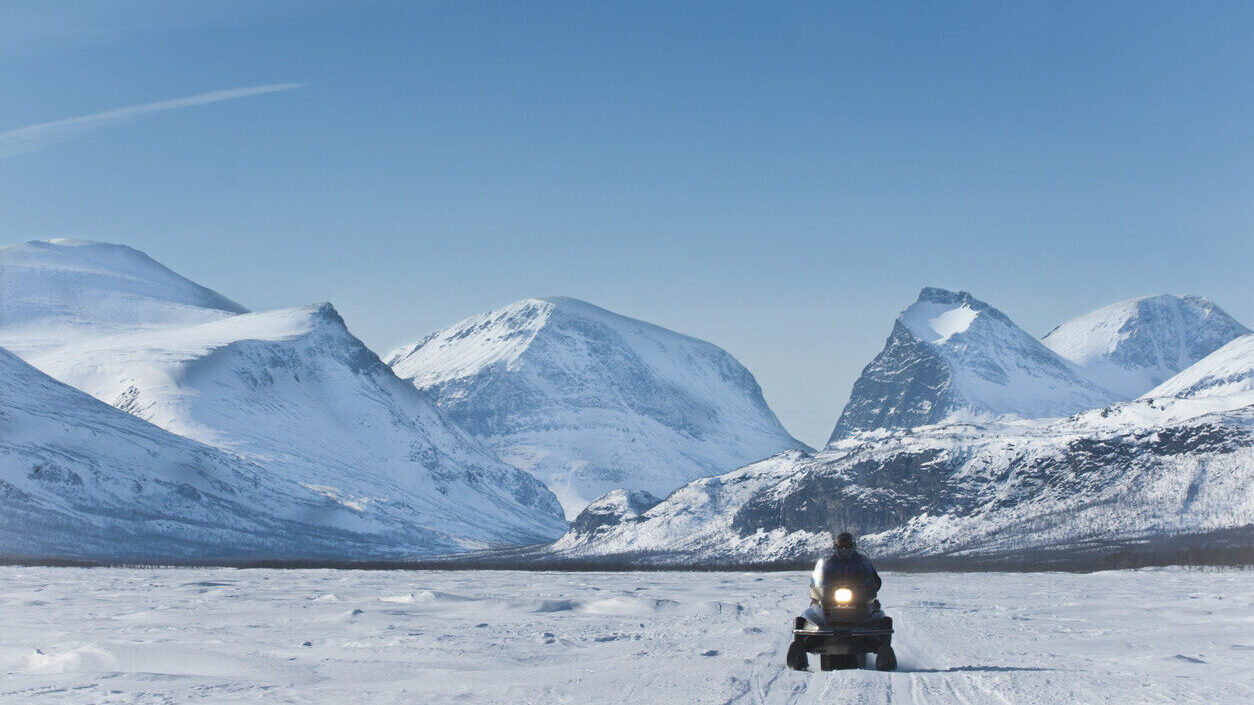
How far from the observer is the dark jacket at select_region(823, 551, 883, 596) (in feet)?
126

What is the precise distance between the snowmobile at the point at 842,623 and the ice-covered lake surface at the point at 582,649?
0.83m

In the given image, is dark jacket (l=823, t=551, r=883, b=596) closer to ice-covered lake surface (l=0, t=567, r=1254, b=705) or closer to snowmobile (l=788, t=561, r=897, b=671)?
snowmobile (l=788, t=561, r=897, b=671)

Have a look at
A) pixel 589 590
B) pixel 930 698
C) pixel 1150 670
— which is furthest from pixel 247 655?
pixel 589 590

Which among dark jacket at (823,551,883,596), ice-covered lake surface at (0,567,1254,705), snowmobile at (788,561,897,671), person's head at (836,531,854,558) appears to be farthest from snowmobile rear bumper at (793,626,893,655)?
person's head at (836,531,854,558)

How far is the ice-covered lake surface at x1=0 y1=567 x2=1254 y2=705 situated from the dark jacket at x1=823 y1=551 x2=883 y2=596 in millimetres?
2619

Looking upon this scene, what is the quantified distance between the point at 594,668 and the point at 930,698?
12.9 metres

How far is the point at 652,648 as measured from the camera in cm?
5131

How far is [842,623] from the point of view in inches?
1518

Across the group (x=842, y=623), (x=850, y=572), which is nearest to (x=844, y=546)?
(x=850, y=572)

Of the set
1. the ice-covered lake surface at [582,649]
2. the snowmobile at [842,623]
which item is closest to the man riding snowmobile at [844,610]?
the snowmobile at [842,623]

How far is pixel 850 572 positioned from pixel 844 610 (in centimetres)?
108

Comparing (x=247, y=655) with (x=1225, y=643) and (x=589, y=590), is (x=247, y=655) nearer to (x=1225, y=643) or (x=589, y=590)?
(x=1225, y=643)

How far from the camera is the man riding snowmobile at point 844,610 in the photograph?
125 ft

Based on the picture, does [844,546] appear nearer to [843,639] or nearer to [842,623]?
[842,623]
